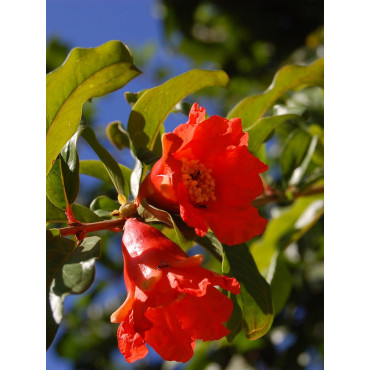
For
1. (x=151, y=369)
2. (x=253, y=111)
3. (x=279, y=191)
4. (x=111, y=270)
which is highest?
(x=253, y=111)

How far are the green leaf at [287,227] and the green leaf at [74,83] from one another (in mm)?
690

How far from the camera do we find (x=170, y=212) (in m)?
0.74

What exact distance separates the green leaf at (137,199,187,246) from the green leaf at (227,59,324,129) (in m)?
0.39

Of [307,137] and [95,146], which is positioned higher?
[95,146]

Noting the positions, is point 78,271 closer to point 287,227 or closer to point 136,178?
point 136,178

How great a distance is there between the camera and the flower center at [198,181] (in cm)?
72

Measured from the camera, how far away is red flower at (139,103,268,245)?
28.2 inches

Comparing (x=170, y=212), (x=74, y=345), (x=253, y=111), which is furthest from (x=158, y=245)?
(x=74, y=345)

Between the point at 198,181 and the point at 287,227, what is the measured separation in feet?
2.95

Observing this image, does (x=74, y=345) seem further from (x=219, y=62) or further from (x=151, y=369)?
(x=219, y=62)

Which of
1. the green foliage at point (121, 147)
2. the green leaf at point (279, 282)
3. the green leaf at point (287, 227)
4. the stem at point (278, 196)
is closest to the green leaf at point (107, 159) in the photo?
the green foliage at point (121, 147)

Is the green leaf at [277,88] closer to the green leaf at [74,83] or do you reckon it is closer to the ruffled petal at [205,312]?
the green leaf at [74,83]

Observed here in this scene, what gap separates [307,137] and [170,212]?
0.72 meters

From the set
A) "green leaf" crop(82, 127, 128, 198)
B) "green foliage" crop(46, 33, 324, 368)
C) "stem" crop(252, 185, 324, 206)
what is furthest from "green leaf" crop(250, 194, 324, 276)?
"green leaf" crop(82, 127, 128, 198)
